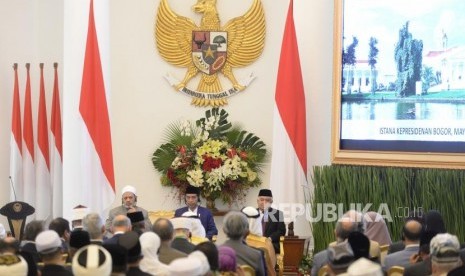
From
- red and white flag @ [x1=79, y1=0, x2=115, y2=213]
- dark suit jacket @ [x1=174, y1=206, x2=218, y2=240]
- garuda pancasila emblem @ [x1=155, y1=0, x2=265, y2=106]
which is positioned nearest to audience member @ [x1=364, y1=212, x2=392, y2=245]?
dark suit jacket @ [x1=174, y1=206, x2=218, y2=240]

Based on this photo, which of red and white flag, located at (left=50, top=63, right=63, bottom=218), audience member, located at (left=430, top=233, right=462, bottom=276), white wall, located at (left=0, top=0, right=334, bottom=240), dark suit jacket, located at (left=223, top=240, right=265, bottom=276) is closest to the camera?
audience member, located at (left=430, top=233, right=462, bottom=276)

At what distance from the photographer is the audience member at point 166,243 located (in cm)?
709

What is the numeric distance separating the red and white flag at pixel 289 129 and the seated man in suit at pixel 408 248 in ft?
16.6

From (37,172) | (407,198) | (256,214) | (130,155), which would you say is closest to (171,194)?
(130,155)

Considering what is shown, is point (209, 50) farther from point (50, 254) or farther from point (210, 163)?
point (50, 254)

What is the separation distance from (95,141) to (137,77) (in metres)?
2.25

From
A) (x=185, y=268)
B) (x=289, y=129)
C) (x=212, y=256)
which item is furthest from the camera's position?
(x=289, y=129)

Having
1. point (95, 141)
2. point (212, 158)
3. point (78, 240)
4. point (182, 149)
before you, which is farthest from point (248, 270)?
point (182, 149)

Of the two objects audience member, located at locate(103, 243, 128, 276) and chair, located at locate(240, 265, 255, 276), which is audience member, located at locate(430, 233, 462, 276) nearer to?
chair, located at locate(240, 265, 255, 276)

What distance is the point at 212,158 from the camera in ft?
43.2

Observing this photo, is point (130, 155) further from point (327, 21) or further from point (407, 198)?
point (407, 198)

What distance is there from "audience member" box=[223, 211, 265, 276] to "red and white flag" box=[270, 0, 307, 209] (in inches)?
194

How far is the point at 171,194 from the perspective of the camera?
45.9ft

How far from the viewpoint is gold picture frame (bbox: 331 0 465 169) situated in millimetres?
11555
